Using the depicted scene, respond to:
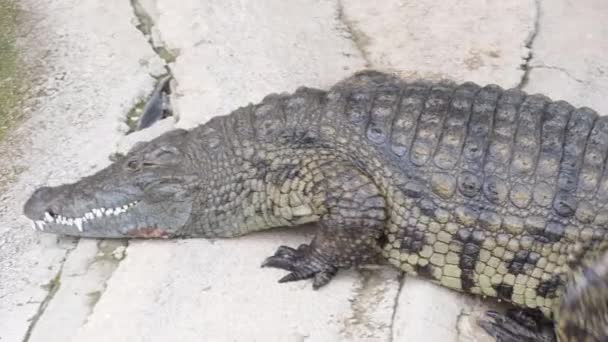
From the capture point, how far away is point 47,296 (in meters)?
3.75

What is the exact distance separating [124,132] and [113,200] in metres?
0.75

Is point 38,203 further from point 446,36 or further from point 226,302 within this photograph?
point 446,36

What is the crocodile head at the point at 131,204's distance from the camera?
391cm

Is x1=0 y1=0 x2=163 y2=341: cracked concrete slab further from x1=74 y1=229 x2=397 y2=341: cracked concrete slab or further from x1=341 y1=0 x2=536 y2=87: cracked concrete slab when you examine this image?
x1=341 y1=0 x2=536 y2=87: cracked concrete slab

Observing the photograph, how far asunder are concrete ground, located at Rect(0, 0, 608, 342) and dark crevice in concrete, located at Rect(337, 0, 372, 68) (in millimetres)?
12

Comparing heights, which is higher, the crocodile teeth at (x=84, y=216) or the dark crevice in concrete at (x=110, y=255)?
the crocodile teeth at (x=84, y=216)

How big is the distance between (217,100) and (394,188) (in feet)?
4.53

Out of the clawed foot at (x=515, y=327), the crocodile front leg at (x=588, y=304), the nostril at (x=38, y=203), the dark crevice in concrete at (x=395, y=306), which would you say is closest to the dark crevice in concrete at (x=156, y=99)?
the nostril at (x=38, y=203)

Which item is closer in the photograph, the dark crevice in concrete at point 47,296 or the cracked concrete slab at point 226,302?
the cracked concrete slab at point 226,302

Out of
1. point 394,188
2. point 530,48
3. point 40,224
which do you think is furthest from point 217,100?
point 530,48

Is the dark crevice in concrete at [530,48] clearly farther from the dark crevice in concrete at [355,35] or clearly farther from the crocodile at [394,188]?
the crocodile at [394,188]

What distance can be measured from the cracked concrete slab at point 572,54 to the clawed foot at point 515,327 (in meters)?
1.51

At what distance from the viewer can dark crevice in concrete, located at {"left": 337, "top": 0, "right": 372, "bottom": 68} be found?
4980 millimetres

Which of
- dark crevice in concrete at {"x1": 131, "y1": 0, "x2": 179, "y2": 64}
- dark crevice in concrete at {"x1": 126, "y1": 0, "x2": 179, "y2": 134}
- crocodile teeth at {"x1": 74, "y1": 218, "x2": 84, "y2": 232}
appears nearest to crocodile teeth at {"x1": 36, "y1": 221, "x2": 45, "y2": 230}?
crocodile teeth at {"x1": 74, "y1": 218, "x2": 84, "y2": 232}
